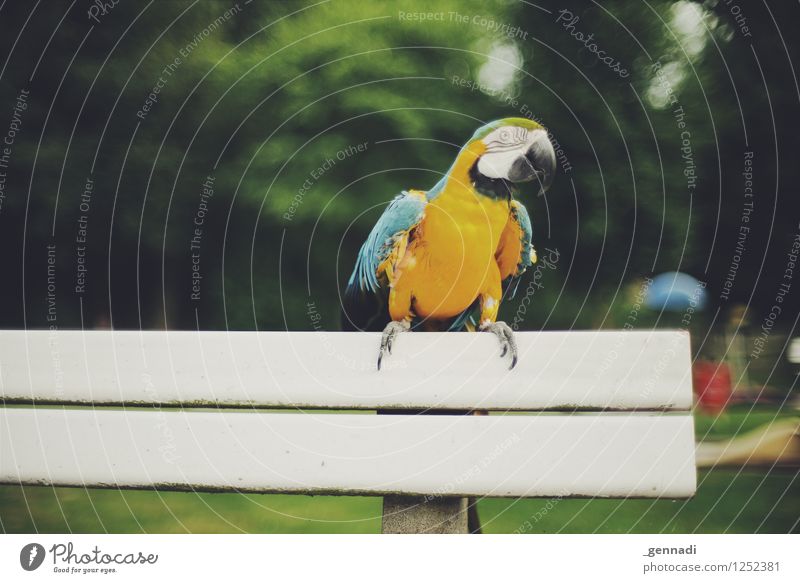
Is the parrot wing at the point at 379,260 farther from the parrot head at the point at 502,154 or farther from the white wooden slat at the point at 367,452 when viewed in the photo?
the white wooden slat at the point at 367,452

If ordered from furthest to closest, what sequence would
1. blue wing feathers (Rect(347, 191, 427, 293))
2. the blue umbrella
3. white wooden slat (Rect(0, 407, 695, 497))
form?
1. the blue umbrella
2. blue wing feathers (Rect(347, 191, 427, 293))
3. white wooden slat (Rect(0, 407, 695, 497))

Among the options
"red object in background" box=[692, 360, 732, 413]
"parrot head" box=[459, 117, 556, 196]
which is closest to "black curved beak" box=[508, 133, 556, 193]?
"parrot head" box=[459, 117, 556, 196]

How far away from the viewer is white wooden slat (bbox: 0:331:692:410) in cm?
101

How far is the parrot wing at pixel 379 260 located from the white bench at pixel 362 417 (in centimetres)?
43

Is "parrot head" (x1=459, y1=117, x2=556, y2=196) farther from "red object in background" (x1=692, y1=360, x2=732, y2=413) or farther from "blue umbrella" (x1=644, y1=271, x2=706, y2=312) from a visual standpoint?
"red object in background" (x1=692, y1=360, x2=732, y2=413)

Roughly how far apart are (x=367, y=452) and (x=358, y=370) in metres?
0.13

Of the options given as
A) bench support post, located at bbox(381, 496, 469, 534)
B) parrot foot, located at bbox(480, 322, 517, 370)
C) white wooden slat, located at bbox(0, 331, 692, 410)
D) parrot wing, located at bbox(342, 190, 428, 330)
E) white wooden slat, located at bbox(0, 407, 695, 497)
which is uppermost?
parrot wing, located at bbox(342, 190, 428, 330)

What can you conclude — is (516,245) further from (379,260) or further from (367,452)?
(367,452)

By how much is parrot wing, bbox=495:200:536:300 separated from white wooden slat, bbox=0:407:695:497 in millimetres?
603

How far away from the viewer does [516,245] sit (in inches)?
61.1

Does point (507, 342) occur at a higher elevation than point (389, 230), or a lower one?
lower

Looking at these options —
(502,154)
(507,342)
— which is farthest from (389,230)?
(507,342)

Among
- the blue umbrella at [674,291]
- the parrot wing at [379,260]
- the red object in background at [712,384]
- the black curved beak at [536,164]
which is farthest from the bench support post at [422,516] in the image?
the red object in background at [712,384]

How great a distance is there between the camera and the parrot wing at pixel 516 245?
154 centimetres
